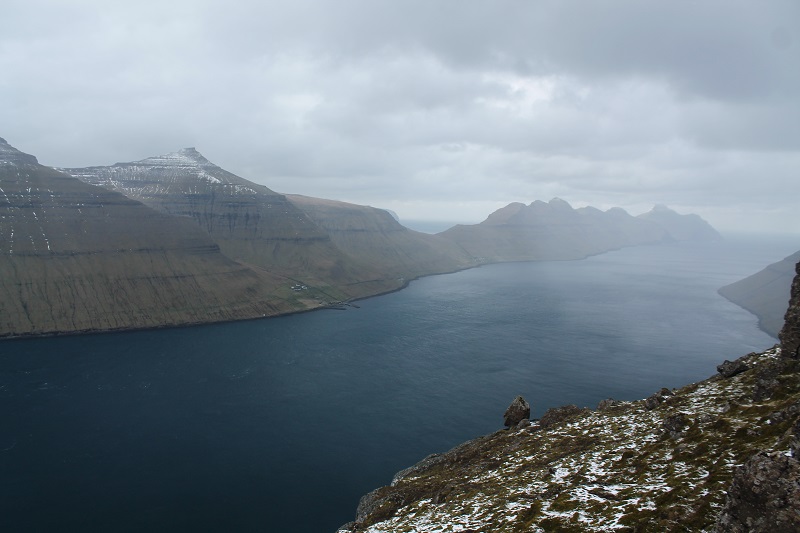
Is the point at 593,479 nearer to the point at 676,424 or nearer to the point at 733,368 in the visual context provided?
the point at 676,424

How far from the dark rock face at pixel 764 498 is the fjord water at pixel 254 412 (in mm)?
65254

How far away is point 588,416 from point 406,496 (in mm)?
27838

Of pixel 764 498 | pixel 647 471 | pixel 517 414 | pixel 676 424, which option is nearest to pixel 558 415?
pixel 517 414

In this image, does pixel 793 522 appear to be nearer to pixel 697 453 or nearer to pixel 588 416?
pixel 697 453

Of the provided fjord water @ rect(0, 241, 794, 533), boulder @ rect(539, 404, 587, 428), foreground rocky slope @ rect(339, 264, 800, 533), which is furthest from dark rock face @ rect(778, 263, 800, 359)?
fjord water @ rect(0, 241, 794, 533)

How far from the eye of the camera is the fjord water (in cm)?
8194

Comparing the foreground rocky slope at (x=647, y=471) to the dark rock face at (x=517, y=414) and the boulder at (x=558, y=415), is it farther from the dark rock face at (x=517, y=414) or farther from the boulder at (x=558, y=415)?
the dark rock face at (x=517, y=414)

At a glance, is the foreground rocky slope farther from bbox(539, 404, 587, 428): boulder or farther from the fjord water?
the fjord water

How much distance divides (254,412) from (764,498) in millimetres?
117593

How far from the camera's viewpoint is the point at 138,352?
180m

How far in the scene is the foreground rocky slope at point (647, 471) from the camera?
2480 centimetres

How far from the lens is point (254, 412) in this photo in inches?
4850

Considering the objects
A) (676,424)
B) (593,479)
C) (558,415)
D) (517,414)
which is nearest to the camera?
(593,479)

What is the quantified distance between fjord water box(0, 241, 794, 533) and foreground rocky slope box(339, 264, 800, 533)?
3294cm
